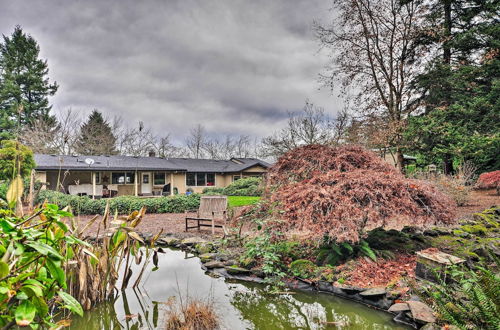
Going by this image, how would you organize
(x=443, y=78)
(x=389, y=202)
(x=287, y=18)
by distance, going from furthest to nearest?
(x=443, y=78), (x=287, y=18), (x=389, y=202)

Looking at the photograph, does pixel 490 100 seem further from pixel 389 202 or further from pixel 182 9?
pixel 182 9

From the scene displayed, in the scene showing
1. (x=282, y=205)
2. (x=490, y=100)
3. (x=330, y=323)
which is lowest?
(x=330, y=323)

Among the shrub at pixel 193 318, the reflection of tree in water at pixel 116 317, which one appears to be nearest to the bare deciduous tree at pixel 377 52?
the shrub at pixel 193 318

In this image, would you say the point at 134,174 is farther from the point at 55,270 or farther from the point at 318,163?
the point at 55,270

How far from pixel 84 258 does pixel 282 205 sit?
9.14 ft

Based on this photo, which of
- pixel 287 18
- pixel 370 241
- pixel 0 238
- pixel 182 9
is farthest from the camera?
pixel 287 18

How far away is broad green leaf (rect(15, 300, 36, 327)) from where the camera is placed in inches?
37.9

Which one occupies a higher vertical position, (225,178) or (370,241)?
(225,178)

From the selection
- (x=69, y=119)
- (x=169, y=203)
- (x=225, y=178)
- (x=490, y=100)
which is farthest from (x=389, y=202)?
(x=69, y=119)

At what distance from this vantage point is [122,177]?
19.8 meters

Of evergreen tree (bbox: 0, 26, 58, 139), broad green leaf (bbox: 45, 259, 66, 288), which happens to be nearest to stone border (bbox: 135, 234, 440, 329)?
broad green leaf (bbox: 45, 259, 66, 288)

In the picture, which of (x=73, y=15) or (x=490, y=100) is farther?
(x=490, y=100)

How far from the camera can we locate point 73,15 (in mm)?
8148

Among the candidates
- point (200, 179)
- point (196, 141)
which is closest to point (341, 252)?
point (200, 179)
